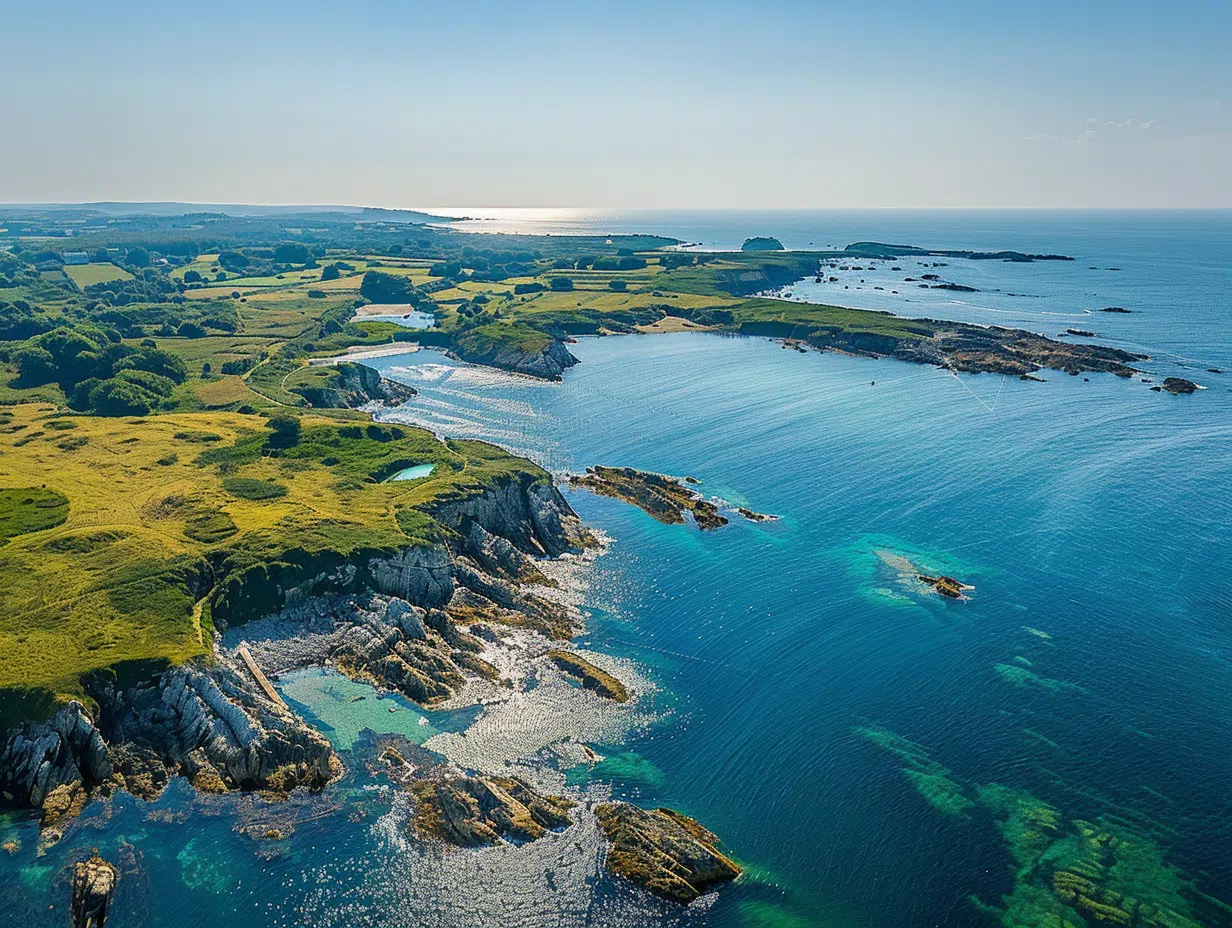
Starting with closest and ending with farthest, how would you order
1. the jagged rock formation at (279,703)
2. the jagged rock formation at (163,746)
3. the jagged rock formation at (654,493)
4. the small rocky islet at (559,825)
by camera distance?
the small rocky islet at (559,825) → the jagged rock formation at (163,746) → the jagged rock formation at (279,703) → the jagged rock formation at (654,493)

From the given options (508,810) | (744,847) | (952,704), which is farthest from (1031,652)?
(508,810)

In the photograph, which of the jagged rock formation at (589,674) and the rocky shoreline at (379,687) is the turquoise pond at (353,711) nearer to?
the rocky shoreline at (379,687)

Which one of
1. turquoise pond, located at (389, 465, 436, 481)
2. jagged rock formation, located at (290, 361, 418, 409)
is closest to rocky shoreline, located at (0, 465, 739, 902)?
turquoise pond, located at (389, 465, 436, 481)

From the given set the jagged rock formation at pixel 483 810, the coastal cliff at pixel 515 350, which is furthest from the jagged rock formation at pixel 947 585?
the coastal cliff at pixel 515 350

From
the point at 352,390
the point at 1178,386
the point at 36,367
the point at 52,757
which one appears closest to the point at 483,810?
the point at 52,757

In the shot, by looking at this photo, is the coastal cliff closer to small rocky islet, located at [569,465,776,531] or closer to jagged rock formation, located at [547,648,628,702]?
small rocky islet, located at [569,465,776,531]
